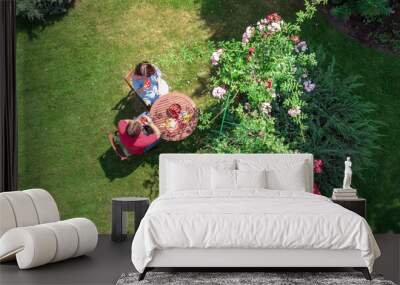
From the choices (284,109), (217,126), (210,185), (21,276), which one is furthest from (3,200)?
(284,109)

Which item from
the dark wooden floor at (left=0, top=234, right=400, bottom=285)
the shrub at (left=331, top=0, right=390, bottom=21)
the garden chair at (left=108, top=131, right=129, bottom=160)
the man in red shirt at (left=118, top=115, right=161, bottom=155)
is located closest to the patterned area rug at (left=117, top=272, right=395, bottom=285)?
the dark wooden floor at (left=0, top=234, right=400, bottom=285)

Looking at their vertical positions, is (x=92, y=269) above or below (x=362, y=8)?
below

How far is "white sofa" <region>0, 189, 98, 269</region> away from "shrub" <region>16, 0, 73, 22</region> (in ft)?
7.84

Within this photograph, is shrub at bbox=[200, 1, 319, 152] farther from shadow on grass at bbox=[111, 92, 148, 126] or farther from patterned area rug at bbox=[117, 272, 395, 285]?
patterned area rug at bbox=[117, 272, 395, 285]

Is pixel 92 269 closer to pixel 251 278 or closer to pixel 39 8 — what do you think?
pixel 251 278

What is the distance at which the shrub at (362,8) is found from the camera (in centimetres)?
773

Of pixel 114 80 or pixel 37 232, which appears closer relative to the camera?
pixel 37 232

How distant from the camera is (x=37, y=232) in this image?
18.3 feet

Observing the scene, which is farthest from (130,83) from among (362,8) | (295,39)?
(362,8)

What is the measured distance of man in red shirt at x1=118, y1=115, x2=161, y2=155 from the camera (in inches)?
297

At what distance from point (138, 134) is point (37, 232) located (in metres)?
2.22

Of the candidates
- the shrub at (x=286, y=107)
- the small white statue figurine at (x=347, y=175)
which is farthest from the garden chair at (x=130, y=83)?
the small white statue figurine at (x=347, y=175)

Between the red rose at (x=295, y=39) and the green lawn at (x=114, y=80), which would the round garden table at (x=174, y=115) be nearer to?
the green lawn at (x=114, y=80)

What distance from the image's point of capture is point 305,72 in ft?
25.2
